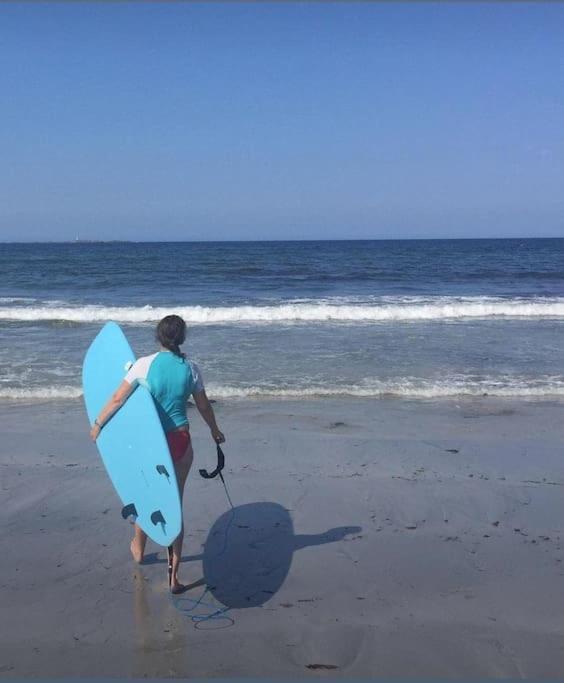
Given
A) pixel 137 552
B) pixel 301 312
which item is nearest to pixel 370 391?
pixel 137 552

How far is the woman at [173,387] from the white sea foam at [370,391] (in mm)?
4346

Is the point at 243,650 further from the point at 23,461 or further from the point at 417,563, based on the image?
the point at 23,461

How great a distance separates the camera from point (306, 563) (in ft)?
12.6

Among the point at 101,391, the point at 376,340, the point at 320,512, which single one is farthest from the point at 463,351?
the point at 101,391

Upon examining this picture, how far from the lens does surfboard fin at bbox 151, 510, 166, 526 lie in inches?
138

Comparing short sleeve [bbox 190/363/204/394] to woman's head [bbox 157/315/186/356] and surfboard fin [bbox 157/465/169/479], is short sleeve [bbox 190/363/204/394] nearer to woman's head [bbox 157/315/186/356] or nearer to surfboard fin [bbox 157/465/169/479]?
woman's head [bbox 157/315/186/356]

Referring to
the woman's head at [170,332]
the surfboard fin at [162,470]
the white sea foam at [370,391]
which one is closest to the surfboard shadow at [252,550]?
the surfboard fin at [162,470]

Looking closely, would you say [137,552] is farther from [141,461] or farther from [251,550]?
[251,550]

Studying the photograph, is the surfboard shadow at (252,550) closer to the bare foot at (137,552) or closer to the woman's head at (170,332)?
the bare foot at (137,552)

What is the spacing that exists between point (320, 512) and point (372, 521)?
1.21ft

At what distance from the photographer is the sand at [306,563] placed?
2.99 meters

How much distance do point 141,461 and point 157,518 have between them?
0.32m

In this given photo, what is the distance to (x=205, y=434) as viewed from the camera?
6320 mm

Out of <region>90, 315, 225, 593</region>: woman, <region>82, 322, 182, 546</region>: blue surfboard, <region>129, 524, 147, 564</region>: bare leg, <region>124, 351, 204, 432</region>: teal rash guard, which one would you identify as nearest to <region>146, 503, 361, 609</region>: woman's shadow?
<region>129, 524, 147, 564</region>: bare leg
